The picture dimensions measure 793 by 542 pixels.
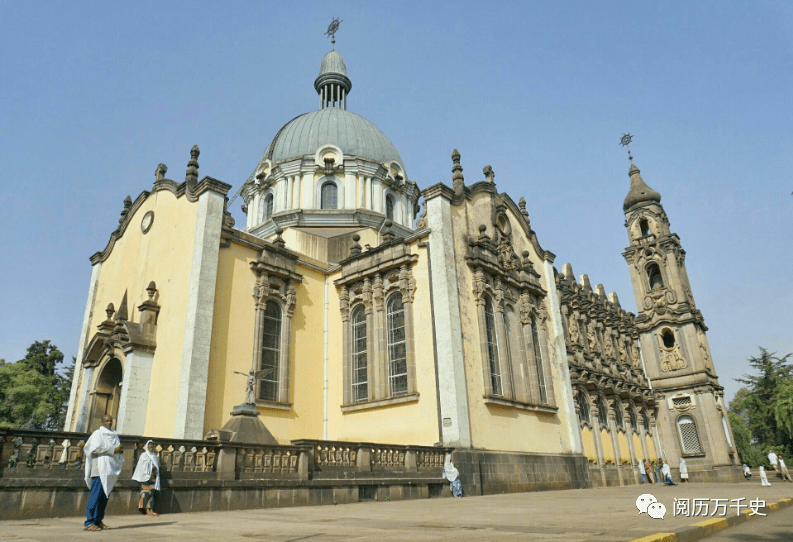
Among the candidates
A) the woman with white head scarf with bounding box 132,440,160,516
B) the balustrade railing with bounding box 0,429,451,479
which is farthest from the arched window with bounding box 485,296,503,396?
the woman with white head scarf with bounding box 132,440,160,516

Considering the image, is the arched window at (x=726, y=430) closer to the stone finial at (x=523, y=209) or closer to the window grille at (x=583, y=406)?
the window grille at (x=583, y=406)

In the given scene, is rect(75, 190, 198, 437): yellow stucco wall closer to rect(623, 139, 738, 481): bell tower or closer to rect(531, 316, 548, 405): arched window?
rect(531, 316, 548, 405): arched window

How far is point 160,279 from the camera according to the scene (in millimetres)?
18844

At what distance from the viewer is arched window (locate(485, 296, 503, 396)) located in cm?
1922

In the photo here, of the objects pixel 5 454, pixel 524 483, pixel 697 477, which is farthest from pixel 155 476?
pixel 697 477

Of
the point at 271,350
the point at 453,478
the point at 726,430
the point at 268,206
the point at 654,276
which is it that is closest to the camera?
the point at 453,478

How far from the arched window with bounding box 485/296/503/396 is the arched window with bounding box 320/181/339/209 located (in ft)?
37.5

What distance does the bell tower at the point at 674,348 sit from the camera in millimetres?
35938

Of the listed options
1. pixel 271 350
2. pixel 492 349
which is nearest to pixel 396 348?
pixel 492 349

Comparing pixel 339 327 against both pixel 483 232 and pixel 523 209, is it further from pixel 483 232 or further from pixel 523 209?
pixel 523 209

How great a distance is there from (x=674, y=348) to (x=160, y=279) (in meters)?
35.1

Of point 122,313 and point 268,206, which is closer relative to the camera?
point 122,313

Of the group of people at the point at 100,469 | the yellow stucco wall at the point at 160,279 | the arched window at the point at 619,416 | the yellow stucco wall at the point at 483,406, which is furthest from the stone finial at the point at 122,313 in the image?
the arched window at the point at 619,416

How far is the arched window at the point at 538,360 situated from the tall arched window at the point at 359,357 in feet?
22.9
